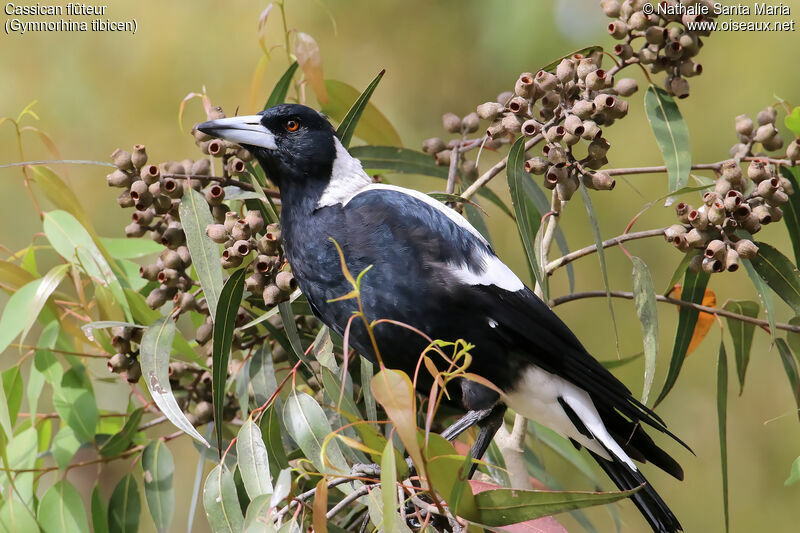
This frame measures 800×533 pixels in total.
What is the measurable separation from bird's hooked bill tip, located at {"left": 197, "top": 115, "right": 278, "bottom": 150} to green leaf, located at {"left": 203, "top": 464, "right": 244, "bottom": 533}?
1.75 ft

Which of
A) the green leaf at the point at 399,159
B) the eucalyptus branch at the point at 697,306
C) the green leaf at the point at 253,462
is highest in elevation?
the green leaf at the point at 399,159

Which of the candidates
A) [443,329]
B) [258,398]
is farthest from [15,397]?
[443,329]

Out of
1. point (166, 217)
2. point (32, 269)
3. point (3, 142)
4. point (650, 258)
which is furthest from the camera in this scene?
point (3, 142)

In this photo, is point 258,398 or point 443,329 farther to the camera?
point 258,398

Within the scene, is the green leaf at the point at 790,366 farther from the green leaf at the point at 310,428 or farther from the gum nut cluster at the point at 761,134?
the green leaf at the point at 310,428

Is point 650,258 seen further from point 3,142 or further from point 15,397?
point 3,142

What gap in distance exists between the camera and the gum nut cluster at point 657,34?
1.41 meters

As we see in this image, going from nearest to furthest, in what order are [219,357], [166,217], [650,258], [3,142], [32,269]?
[219,357] < [166,217] < [32,269] < [650,258] < [3,142]

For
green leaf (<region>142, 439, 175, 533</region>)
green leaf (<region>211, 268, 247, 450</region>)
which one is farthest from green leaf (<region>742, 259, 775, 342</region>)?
green leaf (<region>142, 439, 175, 533</region>)

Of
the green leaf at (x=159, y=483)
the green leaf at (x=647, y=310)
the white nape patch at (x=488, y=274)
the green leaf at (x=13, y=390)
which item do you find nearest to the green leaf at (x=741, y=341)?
the green leaf at (x=647, y=310)

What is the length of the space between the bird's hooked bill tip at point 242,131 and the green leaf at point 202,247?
0.12 meters

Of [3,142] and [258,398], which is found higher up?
[3,142]

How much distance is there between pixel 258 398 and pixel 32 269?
24.5 inches

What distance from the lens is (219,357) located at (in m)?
1.37
